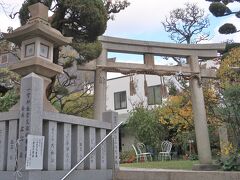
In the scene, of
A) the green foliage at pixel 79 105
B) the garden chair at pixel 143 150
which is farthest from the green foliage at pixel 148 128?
the green foliage at pixel 79 105

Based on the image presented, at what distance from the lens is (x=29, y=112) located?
5.28m

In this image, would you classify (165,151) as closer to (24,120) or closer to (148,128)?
(148,128)

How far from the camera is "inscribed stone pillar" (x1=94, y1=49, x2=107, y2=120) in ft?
35.8

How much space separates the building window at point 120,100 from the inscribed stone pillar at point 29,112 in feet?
70.3

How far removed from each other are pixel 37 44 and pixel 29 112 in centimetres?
171

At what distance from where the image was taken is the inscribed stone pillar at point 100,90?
429 inches

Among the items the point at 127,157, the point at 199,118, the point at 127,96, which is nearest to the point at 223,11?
the point at 199,118

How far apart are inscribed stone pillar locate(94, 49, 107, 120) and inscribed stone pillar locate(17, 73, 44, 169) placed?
17.5 ft

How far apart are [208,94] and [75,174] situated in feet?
32.9

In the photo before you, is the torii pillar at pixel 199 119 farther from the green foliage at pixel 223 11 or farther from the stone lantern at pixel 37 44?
the stone lantern at pixel 37 44

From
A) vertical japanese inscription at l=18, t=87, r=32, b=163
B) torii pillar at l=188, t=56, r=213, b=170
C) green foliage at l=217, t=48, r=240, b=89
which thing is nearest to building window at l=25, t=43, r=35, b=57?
vertical japanese inscription at l=18, t=87, r=32, b=163

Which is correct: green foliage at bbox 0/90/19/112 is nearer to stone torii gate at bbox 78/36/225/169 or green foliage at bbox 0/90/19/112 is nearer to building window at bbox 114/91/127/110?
stone torii gate at bbox 78/36/225/169

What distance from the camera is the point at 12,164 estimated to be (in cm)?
540

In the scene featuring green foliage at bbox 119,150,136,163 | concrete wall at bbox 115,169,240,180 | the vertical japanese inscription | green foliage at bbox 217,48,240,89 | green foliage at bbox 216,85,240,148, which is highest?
green foliage at bbox 217,48,240,89
